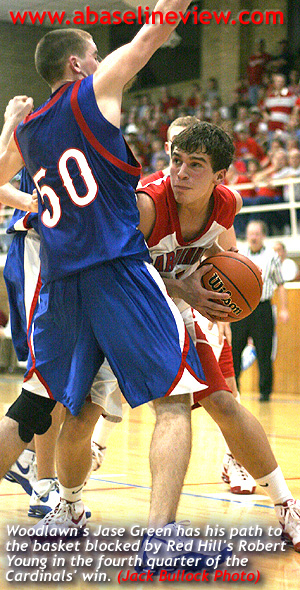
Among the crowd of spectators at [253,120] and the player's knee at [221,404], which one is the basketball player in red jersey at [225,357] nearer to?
the player's knee at [221,404]

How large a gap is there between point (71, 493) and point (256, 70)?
13232 mm

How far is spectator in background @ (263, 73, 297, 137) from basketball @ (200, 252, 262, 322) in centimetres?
1040

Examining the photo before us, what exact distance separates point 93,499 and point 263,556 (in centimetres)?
116

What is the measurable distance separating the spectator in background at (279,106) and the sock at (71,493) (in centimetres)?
1072

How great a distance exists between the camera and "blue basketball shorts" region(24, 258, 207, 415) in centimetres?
231

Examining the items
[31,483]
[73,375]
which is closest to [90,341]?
[73,375]

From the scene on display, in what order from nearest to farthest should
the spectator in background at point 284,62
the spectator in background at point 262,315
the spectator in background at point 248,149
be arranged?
the spectator in background at point 262,315 < the spectator in background at point 248,149 < the spectator in background at point 284,62

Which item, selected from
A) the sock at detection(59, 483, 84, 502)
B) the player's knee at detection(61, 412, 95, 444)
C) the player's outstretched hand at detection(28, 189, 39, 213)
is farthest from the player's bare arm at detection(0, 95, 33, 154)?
the sock at detection(59, 483, 84, 502)

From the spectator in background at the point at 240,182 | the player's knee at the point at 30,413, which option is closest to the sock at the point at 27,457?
the player's knee at the point at 30,413

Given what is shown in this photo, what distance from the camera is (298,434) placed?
235 inches

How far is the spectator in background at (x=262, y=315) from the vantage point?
28.4 ft

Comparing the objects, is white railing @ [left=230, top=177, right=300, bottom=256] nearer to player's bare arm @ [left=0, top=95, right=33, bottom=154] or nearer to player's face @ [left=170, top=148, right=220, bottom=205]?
player's bare arm @ [left=0, top=95, right=33, bottom=154]

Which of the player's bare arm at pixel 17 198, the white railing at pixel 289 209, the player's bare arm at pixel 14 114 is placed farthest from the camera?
the white railing at pixel 289 209

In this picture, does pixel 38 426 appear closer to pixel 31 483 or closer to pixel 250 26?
pixel 31 483
